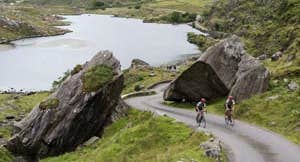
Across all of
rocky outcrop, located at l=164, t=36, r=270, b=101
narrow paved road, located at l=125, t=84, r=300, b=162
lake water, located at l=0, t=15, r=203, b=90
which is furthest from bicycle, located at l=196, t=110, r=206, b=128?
lake water, located at l=0, t=15, r=203, b=90

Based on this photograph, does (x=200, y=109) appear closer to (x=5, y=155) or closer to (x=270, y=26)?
(x=5, y=155)

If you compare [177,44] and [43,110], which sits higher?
[43,110]

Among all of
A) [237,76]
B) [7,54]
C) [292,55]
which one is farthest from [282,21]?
[7,54]

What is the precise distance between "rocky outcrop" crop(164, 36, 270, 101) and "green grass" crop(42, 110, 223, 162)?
45.5 feet

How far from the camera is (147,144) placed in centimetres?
4538

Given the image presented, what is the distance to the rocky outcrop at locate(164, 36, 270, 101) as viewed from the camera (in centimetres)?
6077

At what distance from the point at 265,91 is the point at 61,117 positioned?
21976 millimetres

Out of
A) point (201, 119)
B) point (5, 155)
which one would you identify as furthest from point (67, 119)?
point (201, 119)

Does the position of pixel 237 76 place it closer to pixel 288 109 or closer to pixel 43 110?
pixel 288 109

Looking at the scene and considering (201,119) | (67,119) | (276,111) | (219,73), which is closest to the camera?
(201,119)

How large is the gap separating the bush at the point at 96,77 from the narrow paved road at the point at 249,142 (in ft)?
28.6

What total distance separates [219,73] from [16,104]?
150 ft

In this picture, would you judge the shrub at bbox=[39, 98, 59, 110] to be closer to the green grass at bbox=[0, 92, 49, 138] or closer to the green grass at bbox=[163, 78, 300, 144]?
the green grass at bbox=[163, 78, 300, 144]

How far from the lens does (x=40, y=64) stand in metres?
160
